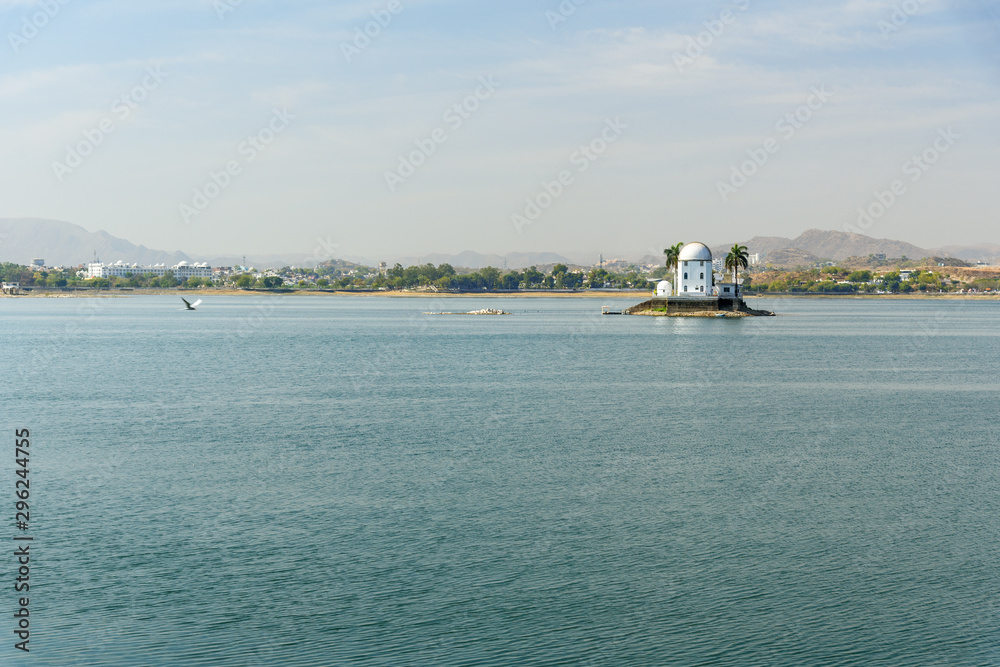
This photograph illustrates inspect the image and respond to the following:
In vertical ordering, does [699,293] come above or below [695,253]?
below

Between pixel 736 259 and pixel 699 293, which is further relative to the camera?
pixel 736 259

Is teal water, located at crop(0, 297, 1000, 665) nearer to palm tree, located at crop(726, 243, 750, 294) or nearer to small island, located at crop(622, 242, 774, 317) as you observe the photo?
small island, located at crop(622, 242, 774, 317)

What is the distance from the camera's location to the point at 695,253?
144125mm

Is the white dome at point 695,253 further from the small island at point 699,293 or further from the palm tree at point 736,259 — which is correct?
the palm tree at point 736,259

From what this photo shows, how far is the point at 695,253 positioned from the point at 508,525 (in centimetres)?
12616

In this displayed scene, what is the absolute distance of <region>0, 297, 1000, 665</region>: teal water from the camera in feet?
53.4

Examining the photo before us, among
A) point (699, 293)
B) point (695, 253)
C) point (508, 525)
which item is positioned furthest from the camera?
point (699, 293)

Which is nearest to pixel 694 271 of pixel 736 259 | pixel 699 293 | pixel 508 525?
pixel 699 293

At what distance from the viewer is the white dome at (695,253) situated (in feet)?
472

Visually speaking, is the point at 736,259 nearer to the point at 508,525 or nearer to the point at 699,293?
the point at 699,293

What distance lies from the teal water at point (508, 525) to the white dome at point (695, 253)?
91820 millimetres

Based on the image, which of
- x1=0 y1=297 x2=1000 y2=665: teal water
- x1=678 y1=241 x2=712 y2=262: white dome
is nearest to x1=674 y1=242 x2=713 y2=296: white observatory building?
x1=678 y1=241 x2=712 y2=262: white dome

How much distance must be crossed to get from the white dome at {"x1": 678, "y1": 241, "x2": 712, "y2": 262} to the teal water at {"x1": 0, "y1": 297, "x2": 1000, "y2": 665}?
91820 mm

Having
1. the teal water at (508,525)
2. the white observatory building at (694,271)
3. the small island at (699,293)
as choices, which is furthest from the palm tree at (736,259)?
the teal water at (508,525)
